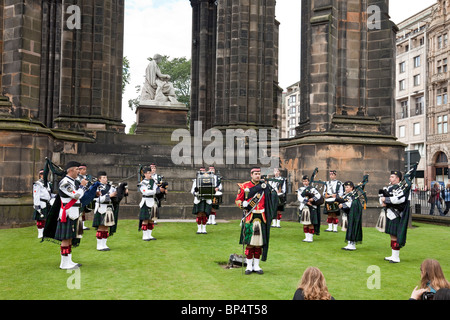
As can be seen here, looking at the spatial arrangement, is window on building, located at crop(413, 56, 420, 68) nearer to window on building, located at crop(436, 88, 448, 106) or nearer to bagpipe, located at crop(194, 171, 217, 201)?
window on building, located at crop(436, 88, 448, 106)

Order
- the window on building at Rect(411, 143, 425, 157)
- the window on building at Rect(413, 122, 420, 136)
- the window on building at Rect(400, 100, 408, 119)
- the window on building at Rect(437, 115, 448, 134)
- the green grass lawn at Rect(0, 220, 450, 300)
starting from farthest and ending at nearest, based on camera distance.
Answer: the window on building at Rect(400, 100, 408, 119) → the window on building at Rect(413, 122, 420, 136) → the window on building at Rect(411, 143, 425, 157) → the window on building at Rect(437, 115, 448, 134) → the green grass lawn at Rect(0, 220, 450, 300)

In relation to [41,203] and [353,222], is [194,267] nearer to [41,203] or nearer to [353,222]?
[353,222]

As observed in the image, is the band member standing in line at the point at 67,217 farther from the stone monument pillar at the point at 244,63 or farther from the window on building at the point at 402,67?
the window on building at the point at 402,67

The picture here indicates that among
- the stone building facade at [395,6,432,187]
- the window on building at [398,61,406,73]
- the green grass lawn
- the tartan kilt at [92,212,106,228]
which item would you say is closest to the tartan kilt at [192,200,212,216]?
the green grass lawn

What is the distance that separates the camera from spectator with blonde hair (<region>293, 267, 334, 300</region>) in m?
4.01

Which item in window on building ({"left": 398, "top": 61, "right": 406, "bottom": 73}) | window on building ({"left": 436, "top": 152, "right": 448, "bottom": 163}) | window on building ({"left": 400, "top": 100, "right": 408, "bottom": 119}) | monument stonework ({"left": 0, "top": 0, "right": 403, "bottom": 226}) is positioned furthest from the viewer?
window on building ({"left": 398, "top": 61, "right": 406, "bottom": 73})

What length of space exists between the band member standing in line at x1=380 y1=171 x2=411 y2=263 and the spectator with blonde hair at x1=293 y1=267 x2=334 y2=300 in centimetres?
645

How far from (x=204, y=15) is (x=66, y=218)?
80.7 ft

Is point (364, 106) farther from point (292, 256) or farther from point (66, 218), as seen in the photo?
point (66, 218)

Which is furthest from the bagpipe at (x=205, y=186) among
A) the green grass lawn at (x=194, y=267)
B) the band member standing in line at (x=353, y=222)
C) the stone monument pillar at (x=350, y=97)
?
the stone monument pillar at (x=350, y=97)

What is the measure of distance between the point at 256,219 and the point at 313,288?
4435 millimetres

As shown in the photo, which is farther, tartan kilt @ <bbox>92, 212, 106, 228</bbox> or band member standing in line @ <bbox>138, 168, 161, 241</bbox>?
band member standing in line @ <bbox>138, 168, 161, 241</bbox>

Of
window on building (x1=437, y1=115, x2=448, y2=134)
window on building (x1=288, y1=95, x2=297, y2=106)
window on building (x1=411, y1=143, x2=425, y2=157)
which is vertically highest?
window on building (x1=288, y1=95, x2=297, y2=106)
